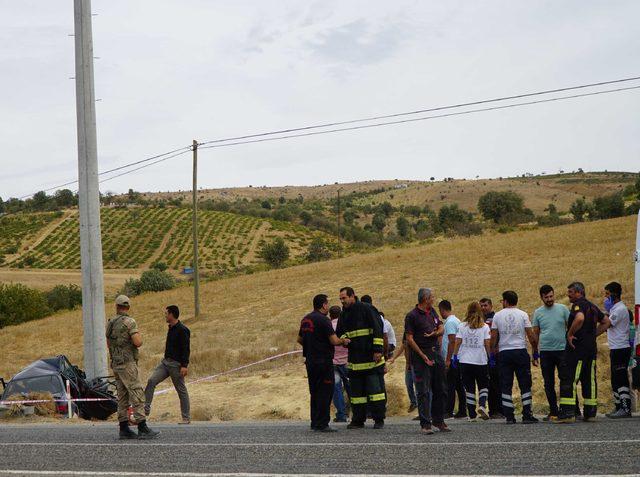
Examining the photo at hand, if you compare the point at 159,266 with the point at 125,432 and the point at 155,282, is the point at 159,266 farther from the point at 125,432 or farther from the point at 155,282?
the point at 125,432

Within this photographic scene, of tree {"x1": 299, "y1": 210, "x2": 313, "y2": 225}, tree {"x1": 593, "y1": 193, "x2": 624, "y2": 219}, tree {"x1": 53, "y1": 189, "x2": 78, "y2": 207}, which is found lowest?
tree {"x1": 593, "y1": 193, "x2": 624, "y2": 219}

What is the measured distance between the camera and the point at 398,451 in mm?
9898

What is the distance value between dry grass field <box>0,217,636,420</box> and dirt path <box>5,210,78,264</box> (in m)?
55.2

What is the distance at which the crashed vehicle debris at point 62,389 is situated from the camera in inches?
703

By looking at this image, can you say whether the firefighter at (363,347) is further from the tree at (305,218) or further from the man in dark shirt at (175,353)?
the tree at (305,218)

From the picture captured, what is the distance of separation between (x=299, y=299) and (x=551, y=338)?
3017 cm

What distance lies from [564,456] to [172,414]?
11.2 meters

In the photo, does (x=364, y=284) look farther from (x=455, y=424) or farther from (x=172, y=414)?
(x=455, y=424)

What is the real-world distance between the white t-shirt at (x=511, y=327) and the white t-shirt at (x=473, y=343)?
421 millimetres

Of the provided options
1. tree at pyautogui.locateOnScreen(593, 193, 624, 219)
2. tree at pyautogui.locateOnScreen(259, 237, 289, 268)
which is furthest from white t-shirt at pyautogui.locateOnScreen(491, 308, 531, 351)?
tree at pyautogui.locateOnScreen(259, 237, 289, 268)

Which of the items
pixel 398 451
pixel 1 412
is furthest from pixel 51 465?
pixel 1 412

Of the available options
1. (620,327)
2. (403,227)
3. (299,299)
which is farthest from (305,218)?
(620,327)

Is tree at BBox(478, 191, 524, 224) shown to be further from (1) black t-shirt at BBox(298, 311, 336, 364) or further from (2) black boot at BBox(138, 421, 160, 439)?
(2) black boot at BBox(138, 421, 160, 439)

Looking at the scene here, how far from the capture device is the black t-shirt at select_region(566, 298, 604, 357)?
492 inches
